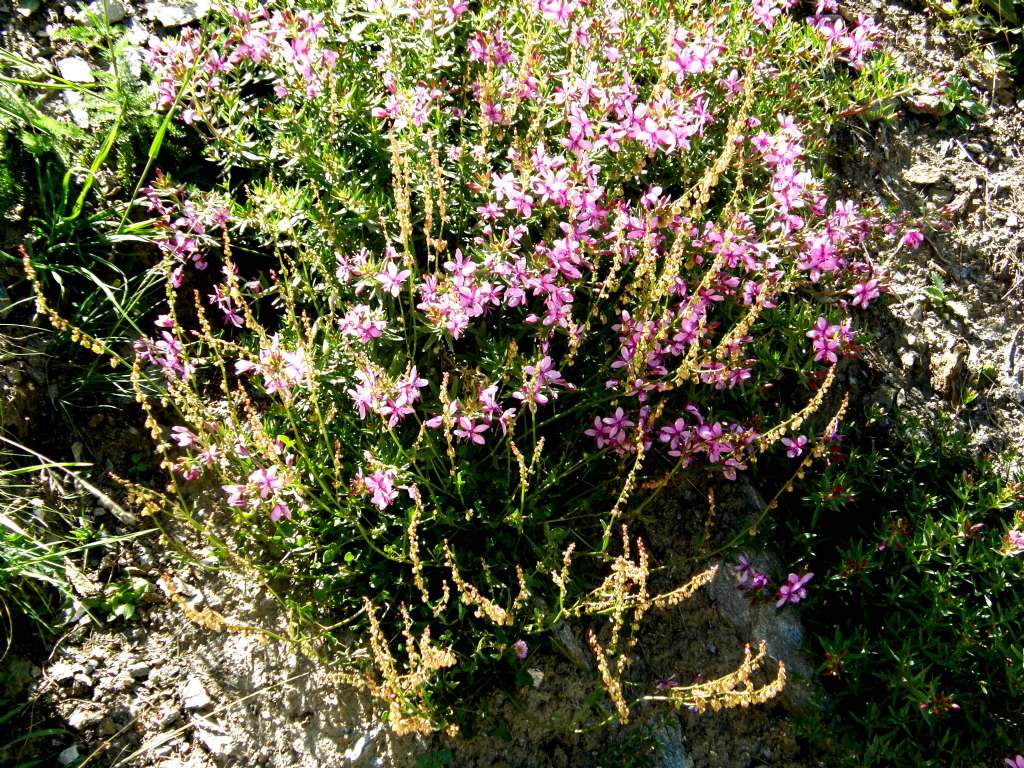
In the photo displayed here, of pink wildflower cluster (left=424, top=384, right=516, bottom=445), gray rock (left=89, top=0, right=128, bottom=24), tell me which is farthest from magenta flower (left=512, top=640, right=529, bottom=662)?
gray rock (left=89, top=0, right=128, bottom=24)

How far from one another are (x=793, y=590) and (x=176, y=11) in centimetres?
412

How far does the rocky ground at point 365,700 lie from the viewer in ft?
10.1

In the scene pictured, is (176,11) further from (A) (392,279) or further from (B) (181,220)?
(A) (392,279)

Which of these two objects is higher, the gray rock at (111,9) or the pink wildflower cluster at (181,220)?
the gray rock at (111,9)

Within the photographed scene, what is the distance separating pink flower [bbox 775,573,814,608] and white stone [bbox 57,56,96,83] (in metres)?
3.95

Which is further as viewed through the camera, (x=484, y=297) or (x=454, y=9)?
(x=454, y=9)

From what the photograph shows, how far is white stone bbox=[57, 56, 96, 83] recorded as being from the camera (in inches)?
162

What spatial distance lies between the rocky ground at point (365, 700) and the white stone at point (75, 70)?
0.06ft

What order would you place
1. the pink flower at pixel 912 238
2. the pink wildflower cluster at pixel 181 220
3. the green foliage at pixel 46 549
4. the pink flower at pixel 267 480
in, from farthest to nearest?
the pink flower at pixel 912 238 → the pink wildflower cluster at pixel 181 220 → the green foliage at pixel 46 549 → the pink flower at pixel 267 480

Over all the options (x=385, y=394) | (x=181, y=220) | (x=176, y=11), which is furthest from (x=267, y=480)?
(x=176, y=11)

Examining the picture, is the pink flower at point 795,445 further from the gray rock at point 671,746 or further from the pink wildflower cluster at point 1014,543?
the gray rock at point 671,746

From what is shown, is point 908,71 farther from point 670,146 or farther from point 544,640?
point 544,640

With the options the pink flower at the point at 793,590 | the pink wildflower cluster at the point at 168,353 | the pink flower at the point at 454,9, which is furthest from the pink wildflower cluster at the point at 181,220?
the pink flower at the point at 793,590

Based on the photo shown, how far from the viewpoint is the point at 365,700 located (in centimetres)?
316
